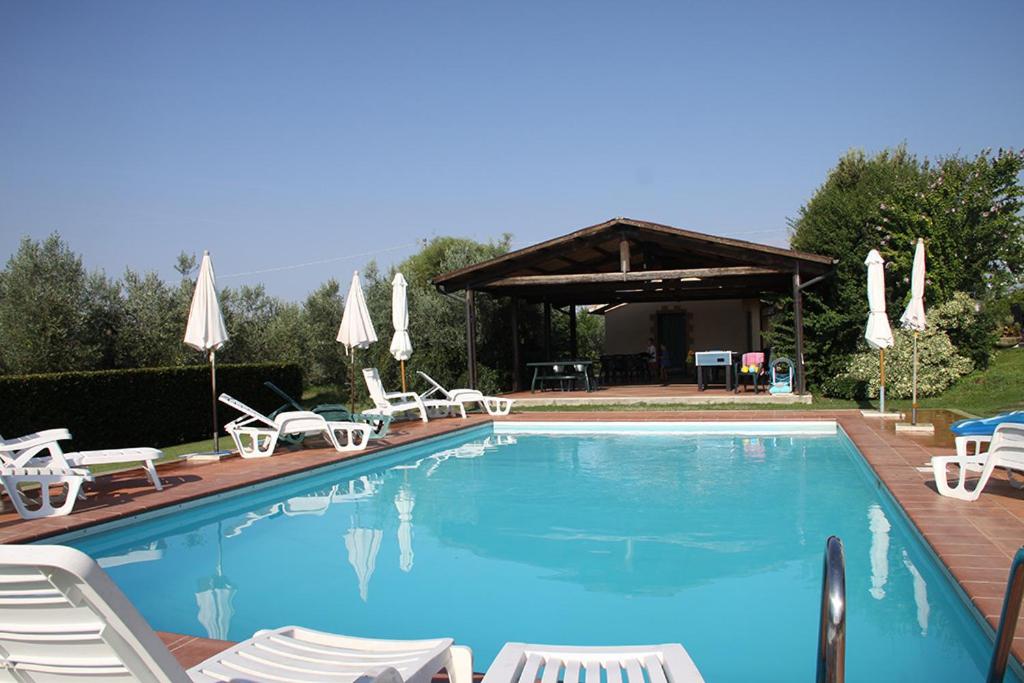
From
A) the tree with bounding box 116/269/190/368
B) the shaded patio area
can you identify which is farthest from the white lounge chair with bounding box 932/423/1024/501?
the tree with bounding box 116/269/190/368

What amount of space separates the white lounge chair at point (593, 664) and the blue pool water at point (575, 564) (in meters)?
1.40

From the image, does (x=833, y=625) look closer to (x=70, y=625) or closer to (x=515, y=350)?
(x=70, y=625)

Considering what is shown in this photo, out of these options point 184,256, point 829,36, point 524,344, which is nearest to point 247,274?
point 184,256

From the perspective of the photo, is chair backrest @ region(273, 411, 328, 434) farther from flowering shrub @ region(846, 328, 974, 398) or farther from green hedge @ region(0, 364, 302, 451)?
flowering shrub @ region(846, 328, 974, 398)

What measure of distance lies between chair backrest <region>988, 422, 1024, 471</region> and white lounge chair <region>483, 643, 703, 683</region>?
419 cm

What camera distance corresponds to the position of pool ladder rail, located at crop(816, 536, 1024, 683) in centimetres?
178

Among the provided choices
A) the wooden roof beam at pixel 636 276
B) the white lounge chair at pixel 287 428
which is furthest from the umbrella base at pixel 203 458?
the wooden roof beam at pixel 636 276

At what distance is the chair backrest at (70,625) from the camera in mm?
1484

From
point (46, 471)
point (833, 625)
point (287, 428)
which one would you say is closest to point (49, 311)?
point (287, 428)

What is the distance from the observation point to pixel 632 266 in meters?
20.1

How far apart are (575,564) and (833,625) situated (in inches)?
142

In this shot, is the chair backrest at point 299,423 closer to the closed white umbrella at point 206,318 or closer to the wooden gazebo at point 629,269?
the closed white umbrella at point 206,318

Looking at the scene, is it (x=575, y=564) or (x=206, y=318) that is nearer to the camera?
(x=575, y=564)

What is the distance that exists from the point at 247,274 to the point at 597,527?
57.7ft
